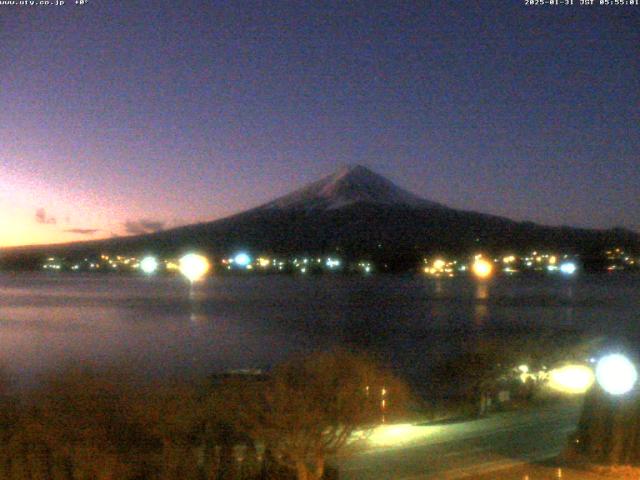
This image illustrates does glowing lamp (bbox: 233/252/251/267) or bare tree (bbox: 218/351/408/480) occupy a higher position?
glowing lamp (bbox: 233/252/251/267)

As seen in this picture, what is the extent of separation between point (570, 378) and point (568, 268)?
12498cm

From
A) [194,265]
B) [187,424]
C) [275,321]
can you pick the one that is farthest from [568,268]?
[187,424]

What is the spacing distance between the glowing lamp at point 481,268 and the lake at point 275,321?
21349mm

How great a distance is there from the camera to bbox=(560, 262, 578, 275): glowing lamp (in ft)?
470

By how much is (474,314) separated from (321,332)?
58.4 feet

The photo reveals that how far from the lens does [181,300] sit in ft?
322

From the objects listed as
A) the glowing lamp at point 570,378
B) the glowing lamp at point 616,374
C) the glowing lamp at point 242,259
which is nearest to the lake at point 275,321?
the glowing lamp at point 616,374

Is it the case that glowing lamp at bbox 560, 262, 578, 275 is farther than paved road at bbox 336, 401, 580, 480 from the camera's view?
Yes

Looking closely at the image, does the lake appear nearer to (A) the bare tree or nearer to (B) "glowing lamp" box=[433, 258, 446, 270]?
(A) the bare tree

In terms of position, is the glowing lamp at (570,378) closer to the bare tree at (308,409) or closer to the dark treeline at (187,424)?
the bare tree at (308,409)

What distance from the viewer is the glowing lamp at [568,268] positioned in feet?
470

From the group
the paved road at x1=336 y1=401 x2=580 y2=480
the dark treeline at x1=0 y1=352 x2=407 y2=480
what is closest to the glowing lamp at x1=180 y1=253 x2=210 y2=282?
the paved road at x1=336 y1=401 x2=580 y2=480

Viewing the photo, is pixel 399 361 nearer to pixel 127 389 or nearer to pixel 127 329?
pixel 127 329

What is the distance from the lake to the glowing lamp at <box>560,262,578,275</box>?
1775 centimetres
